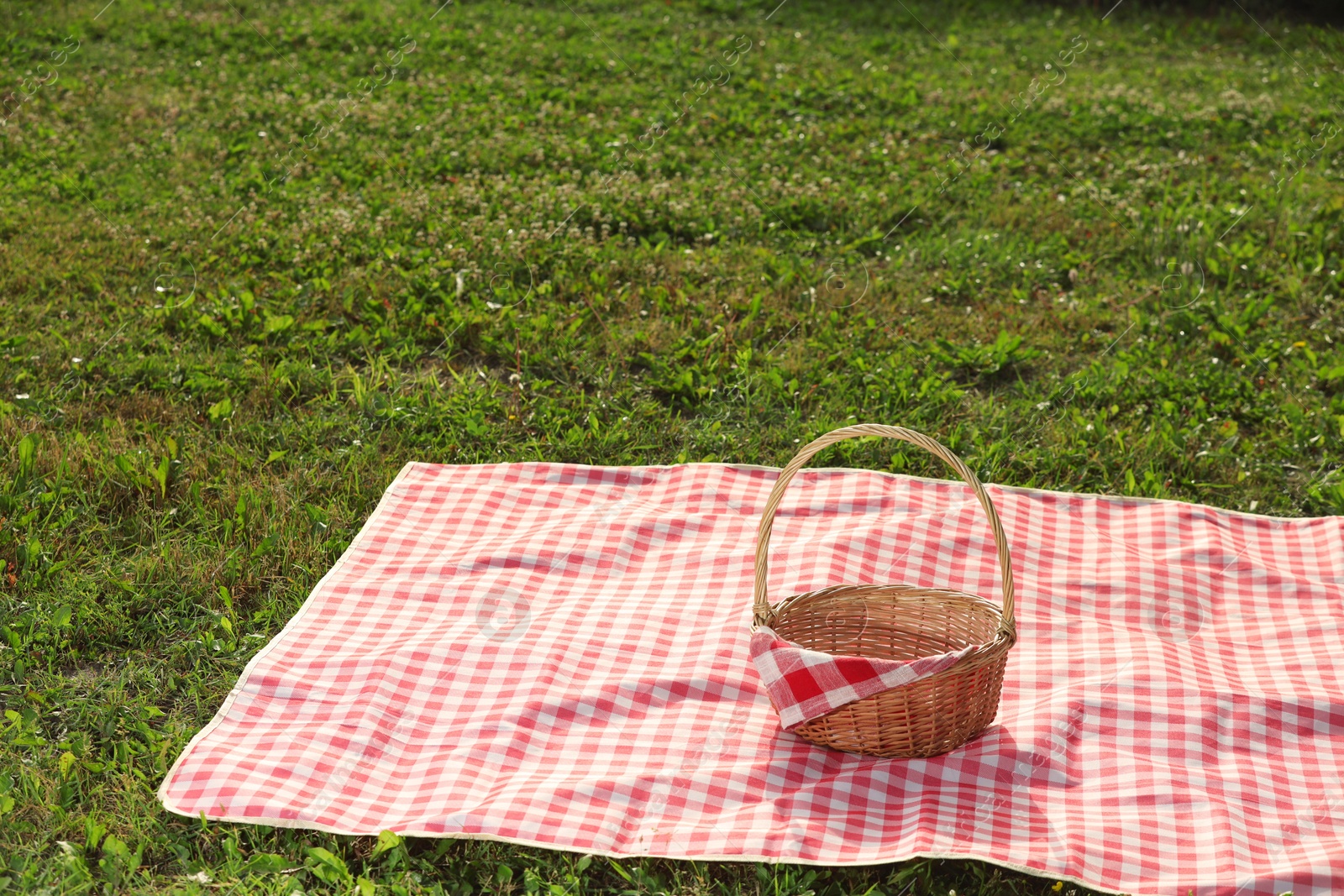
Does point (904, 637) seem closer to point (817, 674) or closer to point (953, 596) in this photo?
point (953, 596)

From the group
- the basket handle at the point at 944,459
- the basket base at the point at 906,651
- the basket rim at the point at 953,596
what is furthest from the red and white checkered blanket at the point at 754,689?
the basket handle at the point at 944,459

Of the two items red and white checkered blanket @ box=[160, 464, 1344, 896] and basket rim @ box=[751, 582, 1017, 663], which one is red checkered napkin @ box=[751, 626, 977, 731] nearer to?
basket rim @ box=[751, 582, 1017, 663]

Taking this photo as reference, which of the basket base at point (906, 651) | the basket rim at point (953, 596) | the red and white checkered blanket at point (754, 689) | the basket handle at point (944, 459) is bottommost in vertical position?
the red and white checkered blanket at point (754, 689)

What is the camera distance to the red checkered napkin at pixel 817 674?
8.85ft

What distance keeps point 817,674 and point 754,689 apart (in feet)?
1.56

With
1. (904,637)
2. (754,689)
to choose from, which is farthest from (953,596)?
(754,689)

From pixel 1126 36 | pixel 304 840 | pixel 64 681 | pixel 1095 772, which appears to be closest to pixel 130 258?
pixel 64 681

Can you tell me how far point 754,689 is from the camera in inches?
127

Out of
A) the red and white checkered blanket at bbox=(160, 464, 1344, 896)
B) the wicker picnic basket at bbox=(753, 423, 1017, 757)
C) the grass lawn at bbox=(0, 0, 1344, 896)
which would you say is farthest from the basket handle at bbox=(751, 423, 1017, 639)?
the grass lawn at bbox=(0, 0, 1344, 896)

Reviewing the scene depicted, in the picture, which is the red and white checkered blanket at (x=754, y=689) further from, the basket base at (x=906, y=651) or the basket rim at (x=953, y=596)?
the basket rim at (x=953, y=596)

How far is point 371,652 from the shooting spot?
336 centimetres

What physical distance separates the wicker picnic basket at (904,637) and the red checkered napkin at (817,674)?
0.03 m

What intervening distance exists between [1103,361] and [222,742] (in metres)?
3.95

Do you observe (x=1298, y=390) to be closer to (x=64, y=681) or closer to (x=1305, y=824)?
(x=1305, y=824)
